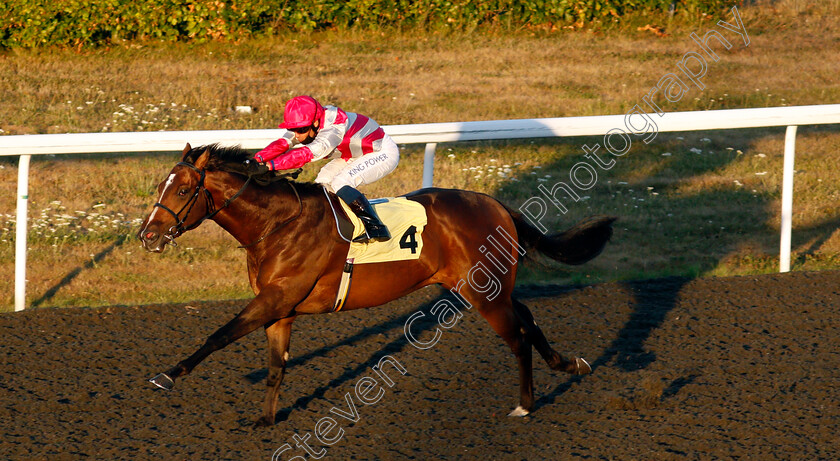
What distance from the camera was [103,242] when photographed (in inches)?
292

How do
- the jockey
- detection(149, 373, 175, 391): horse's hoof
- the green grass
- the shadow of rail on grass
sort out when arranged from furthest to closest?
the green grass, the shadow of rail on grass, the jockey, detection(149, 373, 175, 391): horse's hoof

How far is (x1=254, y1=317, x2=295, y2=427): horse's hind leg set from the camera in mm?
4410

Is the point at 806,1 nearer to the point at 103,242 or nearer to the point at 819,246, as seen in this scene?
the point at 819,246

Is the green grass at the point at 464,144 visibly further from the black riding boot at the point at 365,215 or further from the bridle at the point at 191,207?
the bridle at the point at 191,207

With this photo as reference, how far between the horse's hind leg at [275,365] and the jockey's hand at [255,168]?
2.38ft

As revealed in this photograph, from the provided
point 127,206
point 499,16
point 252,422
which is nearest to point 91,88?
point 127,206

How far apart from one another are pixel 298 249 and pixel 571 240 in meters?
1.60

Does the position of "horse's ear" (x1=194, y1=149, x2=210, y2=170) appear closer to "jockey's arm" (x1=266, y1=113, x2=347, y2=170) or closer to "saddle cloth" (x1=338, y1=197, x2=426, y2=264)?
"jockey's arm" (x1=266, y1=113, x2=347, y2=170)

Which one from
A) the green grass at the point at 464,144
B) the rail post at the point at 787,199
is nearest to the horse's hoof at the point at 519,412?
the green grass at the point at 464,144

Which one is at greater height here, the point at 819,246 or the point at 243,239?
the point at 243,239

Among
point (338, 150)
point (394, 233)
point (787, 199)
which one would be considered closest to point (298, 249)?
point (394, 233)

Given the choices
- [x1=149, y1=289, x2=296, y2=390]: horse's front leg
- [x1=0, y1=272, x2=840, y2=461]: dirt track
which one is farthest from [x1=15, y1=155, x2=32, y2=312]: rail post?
[x1=149, y1=289, x2=296, y2=390]: horse's front leg

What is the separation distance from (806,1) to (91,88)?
9.97 metres

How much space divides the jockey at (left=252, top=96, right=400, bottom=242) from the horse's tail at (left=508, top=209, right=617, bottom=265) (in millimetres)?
809
